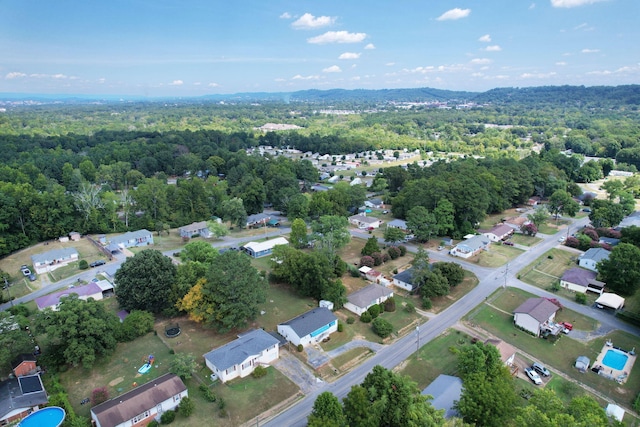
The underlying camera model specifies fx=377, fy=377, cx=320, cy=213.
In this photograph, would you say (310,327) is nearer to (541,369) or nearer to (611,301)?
(541,369)

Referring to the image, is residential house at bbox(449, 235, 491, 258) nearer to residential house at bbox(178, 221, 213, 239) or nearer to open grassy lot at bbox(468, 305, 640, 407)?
open grassy lot at bbox(468, 305, 640, 407)

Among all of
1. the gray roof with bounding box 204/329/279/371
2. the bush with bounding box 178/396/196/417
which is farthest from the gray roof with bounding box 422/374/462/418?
the bush with bounding box 178/396/196/417

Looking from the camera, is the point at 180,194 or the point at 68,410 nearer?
the point at 68,410

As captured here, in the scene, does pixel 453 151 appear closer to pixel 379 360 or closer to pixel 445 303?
pixel 445 303

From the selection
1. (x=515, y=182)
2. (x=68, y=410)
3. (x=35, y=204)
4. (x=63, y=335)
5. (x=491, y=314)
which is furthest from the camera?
(x=515, y=182)

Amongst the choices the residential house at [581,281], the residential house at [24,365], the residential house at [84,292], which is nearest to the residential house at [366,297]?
the residential house at [581,281]

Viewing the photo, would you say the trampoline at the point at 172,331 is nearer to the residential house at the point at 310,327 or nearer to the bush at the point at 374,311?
the residential house at the point at 310,327

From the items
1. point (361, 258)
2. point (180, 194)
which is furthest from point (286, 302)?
point (180, 194)
